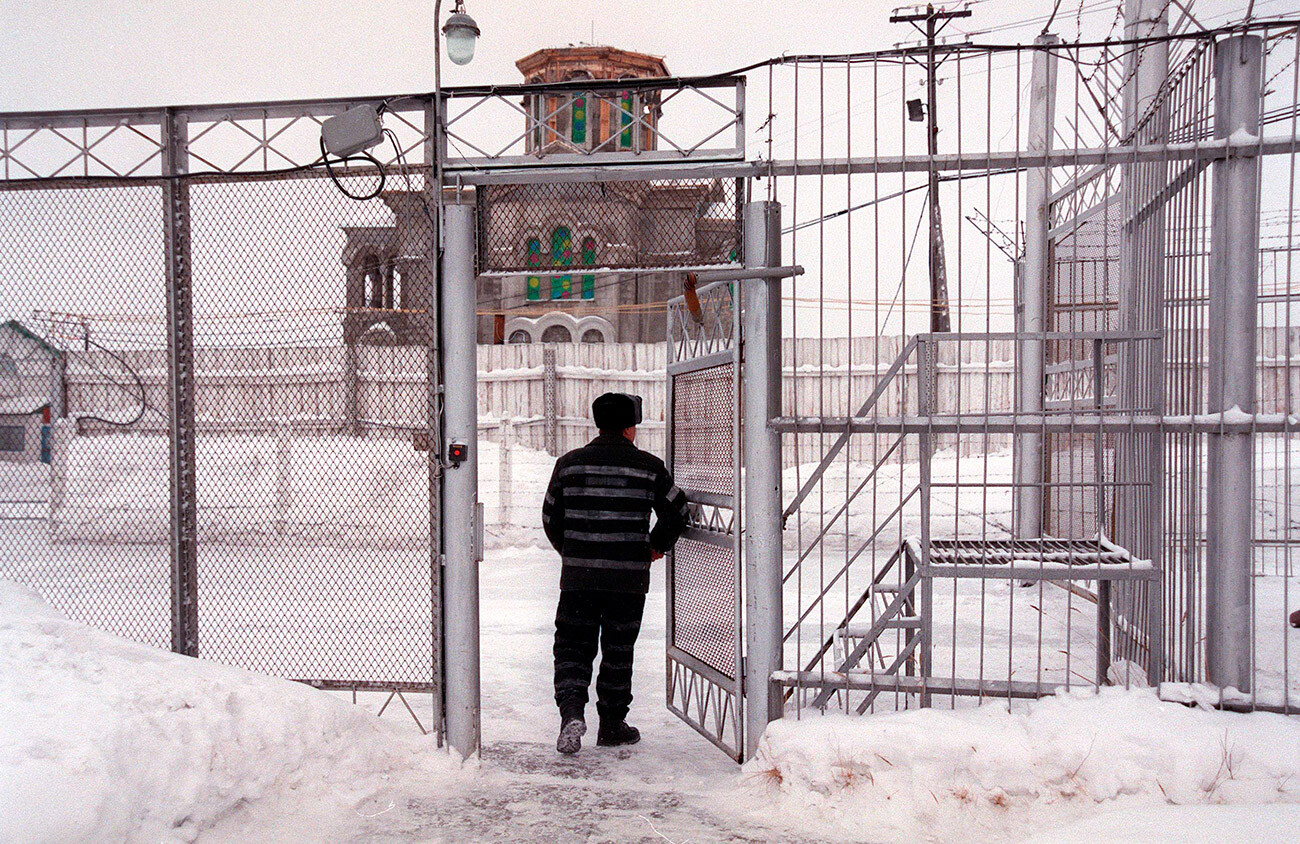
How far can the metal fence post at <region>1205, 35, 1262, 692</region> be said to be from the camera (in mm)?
4555

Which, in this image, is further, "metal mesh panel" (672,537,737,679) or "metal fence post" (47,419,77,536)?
"metal fence post" (47,419,77,536)

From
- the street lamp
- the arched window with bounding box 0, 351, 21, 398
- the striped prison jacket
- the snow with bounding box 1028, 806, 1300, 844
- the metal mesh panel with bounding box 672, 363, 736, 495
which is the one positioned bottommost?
Answer: the snow with bounding box 1028, 806, 1300, 844

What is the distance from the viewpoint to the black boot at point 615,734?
17.9 feet

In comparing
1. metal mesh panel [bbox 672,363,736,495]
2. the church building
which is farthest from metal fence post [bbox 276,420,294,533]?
metal mesh panel [bbox 672,363,736,495]

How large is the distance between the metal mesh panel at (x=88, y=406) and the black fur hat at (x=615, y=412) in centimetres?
242

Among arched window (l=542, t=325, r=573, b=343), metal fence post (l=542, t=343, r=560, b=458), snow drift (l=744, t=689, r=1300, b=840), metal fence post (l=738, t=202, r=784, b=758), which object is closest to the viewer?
snow drift (l=744, t=689, r=1300, b=840)

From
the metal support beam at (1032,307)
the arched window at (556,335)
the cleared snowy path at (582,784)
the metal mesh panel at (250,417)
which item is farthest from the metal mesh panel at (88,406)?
the arched window at (556,335)

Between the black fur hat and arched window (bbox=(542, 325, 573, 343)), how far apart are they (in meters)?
33.2

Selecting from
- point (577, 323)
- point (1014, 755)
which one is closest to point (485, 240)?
point (1014, 755)

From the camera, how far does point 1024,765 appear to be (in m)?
4.31

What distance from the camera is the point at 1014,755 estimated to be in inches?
170

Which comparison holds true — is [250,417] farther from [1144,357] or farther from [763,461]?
[1144,357]

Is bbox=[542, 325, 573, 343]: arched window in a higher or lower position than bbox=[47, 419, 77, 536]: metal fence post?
higher

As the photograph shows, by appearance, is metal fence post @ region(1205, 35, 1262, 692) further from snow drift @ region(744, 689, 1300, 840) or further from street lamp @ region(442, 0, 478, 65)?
street lamp @ region(442, 0, 478, 65)
